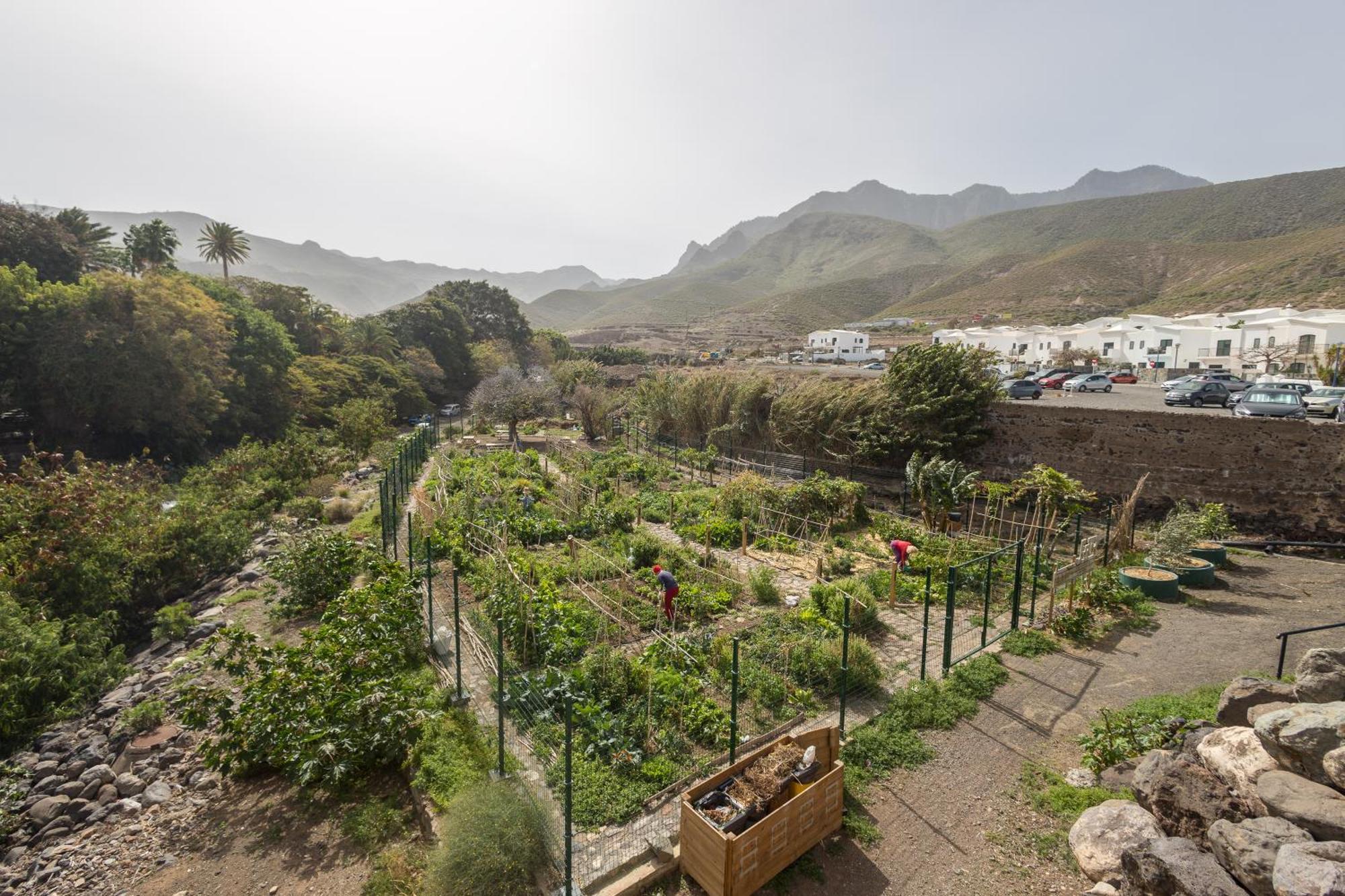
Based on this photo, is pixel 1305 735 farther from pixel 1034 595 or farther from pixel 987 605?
pixel 1034 595

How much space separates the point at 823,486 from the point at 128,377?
26.4 meters

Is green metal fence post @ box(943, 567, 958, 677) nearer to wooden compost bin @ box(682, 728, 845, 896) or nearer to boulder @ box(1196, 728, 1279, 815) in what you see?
boulder @ box(1196, 728, 1279, 815)

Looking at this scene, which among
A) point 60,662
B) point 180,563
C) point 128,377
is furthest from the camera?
point 128,377

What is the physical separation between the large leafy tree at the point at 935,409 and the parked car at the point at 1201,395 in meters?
8.59

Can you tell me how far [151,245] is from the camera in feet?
127

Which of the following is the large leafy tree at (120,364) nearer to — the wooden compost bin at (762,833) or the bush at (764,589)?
the bush at (764,589)

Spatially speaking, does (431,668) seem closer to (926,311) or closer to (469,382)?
(469,382)

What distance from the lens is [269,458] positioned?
21.6 metres

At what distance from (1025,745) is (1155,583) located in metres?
6.60

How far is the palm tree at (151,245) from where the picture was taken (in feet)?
127

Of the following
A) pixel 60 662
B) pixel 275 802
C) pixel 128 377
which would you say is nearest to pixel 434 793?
pixel 275 802

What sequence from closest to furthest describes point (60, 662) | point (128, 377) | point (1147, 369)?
point (60, 662), point (128, 377), point (1147, 369)

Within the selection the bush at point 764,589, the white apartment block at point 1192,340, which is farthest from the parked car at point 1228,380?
the bush at point 764,589

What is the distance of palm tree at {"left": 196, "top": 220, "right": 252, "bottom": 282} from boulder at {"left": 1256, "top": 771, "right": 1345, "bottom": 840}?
58.7m
